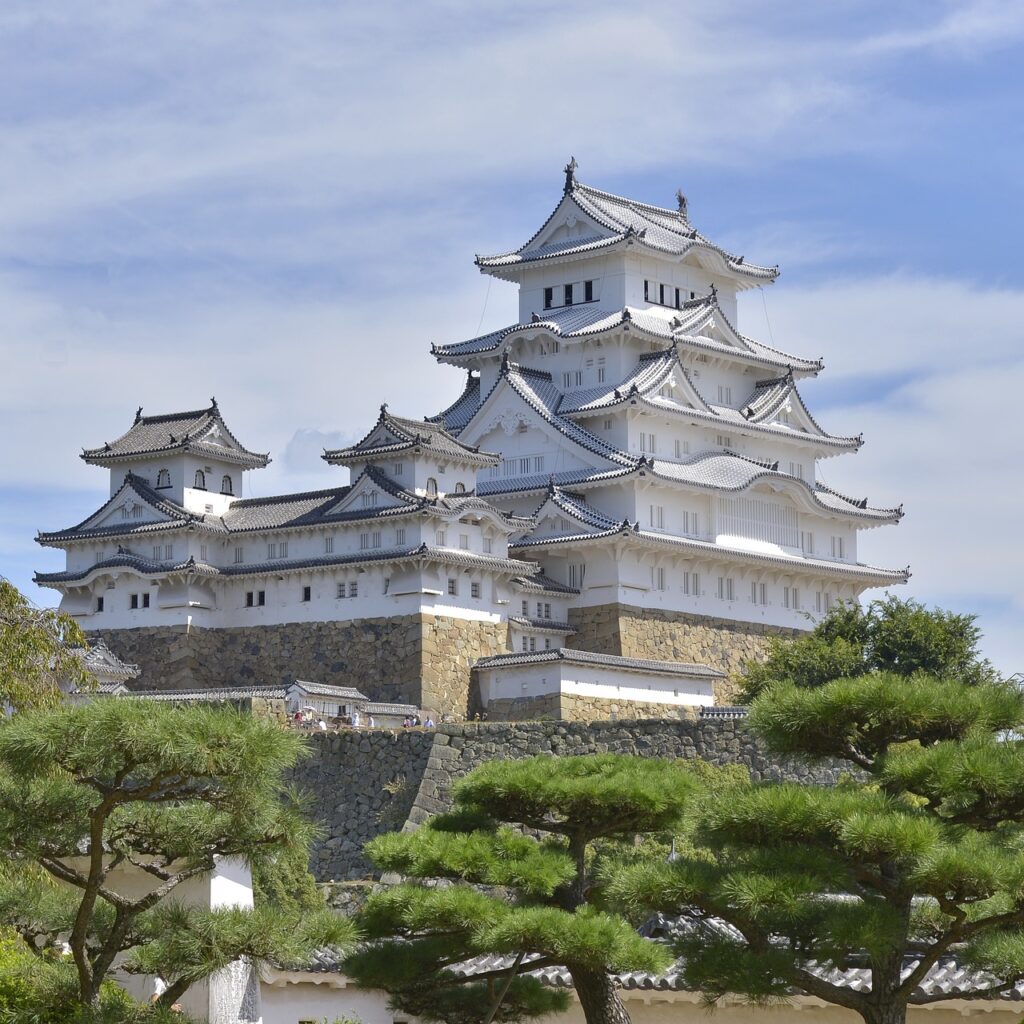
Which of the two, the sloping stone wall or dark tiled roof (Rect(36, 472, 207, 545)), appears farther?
dark tiled roof (Rect(36, 472, 207, 545))

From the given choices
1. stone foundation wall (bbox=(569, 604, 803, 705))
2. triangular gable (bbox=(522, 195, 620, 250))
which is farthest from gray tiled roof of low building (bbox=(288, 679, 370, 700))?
triangular gable (bbox=(522, 195, 620, 250))

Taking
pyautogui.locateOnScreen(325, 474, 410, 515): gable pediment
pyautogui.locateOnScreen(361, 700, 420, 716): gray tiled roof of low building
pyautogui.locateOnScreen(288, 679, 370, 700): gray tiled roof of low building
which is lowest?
pyautogui.locateOnScreen(361, 700, 420, 716): gray tiled roof of low building

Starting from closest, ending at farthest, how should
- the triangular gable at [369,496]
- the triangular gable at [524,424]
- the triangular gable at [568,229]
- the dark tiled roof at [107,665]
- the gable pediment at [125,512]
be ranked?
the dark tiled roof at [107,665] → the triangular gable at [369,496] → the gable pediment at [125,512] → the triangular gable at [524,424] → the triangular gable at [568,229]

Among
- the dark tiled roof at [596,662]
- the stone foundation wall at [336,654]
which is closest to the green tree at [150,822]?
the dark tiled roof at [596,662]

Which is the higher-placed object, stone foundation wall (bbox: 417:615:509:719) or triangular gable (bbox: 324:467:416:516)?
triangular gable (bbox: 324:467:416:516)

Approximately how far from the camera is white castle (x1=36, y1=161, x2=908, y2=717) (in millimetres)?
51875

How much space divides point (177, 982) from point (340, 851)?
23.6 meters

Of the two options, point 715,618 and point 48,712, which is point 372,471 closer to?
point 715,618

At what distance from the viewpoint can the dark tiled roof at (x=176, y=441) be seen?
182ft

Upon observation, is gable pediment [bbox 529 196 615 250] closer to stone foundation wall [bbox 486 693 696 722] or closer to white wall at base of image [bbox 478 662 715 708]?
white wall at base of image [bbox 478 662 715 708]

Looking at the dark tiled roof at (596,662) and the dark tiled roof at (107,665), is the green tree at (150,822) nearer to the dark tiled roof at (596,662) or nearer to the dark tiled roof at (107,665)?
the dark tiled roof at (596,662)

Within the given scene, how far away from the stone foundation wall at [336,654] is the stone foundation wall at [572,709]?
3.57 ft

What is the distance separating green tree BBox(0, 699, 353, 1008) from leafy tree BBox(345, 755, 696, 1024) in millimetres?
2011

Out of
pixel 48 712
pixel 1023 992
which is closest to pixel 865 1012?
pixel 1023 992
